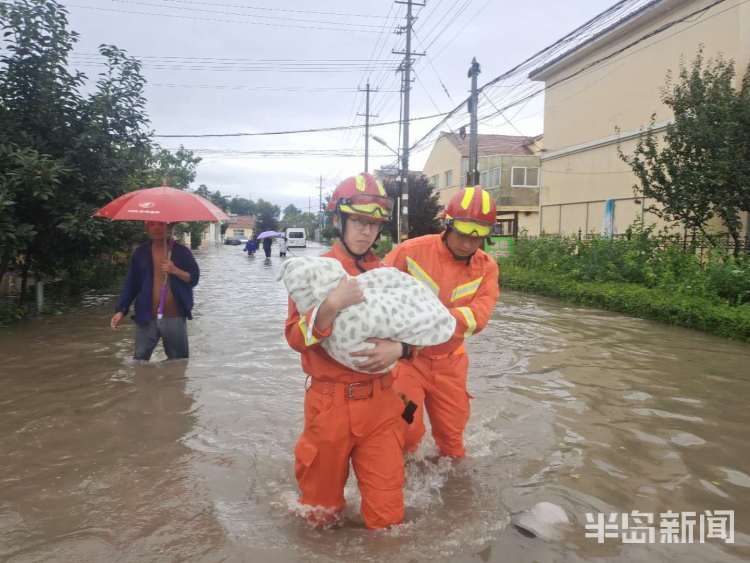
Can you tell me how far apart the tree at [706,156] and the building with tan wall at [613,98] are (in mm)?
2063

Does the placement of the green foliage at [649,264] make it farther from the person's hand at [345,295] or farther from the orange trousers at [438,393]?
the person's hand at [345,295]

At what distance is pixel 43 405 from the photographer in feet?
17.2

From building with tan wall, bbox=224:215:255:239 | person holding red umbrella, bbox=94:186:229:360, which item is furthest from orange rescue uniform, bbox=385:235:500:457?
building with tan wall, bbox=224:215:255:239

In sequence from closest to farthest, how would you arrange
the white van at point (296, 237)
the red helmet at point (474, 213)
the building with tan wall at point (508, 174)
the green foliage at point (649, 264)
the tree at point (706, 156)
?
the red helmet at point (474, 213), the green foliage at point (649, 264), the tree at point (706, 156), the building with tan wall at point (508, 174), the white van at point (296, 237)

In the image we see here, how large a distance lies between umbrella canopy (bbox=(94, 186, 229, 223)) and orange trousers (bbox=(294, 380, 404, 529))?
3092 mm

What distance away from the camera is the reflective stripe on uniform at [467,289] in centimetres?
333

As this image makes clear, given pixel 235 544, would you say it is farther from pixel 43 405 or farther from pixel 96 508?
pixel 43 405

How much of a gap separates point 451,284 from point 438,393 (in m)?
0.65

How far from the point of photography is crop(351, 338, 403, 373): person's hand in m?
2.43

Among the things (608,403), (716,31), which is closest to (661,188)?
(716,31)

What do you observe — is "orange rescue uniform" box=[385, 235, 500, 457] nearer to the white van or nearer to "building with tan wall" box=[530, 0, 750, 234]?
"building with tan wall" box=[530, 0, 750, 234]

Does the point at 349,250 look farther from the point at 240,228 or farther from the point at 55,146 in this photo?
the point at 240,228

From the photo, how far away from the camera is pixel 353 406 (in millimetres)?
2527

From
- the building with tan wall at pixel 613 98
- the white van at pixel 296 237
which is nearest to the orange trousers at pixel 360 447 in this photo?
the building with tan wall at pixel 613 98
